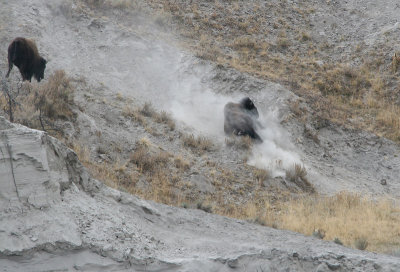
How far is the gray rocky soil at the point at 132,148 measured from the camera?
15.8ft

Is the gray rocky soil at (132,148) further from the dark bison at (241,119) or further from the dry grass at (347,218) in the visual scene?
the dry grass at (347,218)

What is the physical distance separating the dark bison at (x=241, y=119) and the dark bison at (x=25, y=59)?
218 inches

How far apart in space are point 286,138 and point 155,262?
1022 cm

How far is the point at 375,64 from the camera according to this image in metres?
20.8

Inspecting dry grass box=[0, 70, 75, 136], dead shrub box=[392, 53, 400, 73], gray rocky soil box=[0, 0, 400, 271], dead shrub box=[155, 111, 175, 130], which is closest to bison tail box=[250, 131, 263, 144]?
gray rocky soil box=[0, 0, 400, 271]

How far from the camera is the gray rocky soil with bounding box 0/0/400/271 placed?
4.82 m

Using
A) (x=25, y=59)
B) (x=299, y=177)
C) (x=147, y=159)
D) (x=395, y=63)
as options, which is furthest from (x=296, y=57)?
(x=25, y=59)

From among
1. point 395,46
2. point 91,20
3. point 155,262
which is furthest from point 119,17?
point 155,262

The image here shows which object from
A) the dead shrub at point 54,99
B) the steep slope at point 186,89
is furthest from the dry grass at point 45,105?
the steep slope at point 186,89

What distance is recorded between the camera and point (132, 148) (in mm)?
11211

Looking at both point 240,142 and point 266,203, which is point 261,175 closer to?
point 266,203

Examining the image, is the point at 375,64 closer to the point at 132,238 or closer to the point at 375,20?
the point at 375,20

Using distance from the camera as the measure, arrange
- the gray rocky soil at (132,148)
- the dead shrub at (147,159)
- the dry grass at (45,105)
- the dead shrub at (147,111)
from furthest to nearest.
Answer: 1. the dead shrub at (147,111)
2. the dead shrub at (147,159)
3. the dry grass at (45,105)
4. the gray rocky soil at (132,148)

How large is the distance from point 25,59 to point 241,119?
6.29 meters
